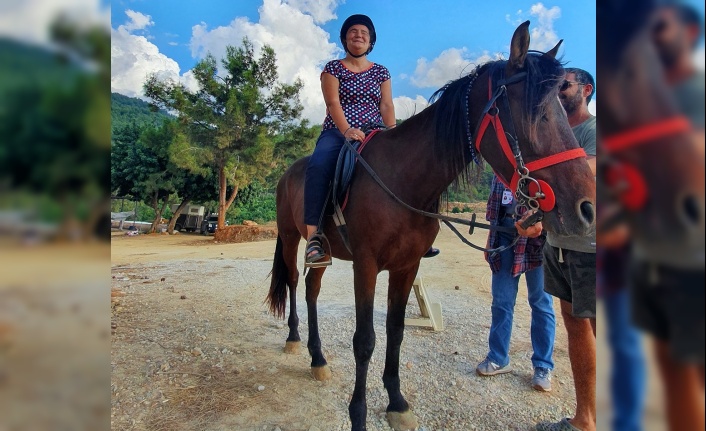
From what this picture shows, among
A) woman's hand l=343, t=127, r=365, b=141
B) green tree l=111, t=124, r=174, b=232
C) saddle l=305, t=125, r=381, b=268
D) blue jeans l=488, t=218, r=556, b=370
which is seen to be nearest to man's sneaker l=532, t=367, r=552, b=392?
blue jeans l=488, t=218, r=556, b=370

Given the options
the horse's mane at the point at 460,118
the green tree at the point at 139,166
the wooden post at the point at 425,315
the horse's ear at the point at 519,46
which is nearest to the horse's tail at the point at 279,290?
the wooden post at the point at 425,315

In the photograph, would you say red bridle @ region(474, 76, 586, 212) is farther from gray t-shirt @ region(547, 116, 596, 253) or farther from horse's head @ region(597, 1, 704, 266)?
horse's head @ region(597, 1, 704, 266)

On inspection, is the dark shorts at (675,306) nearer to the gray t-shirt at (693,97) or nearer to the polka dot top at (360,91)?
the gray t-shirt at (693,97)

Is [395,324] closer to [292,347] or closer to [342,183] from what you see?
[342,183]

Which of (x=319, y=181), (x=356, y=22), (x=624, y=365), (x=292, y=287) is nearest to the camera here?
(x=624, y=365)

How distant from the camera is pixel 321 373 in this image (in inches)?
127

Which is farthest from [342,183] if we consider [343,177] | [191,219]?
[191,219]

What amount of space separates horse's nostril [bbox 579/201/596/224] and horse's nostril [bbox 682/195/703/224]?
54.8 inches

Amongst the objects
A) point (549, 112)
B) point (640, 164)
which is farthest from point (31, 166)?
point (549, 112)

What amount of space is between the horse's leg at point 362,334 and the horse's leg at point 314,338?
72cm

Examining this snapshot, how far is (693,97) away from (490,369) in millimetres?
3199

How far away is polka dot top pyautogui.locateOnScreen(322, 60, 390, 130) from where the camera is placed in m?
2.90

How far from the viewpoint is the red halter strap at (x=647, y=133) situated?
0.42 meters

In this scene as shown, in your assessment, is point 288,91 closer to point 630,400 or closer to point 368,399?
point 368,399
